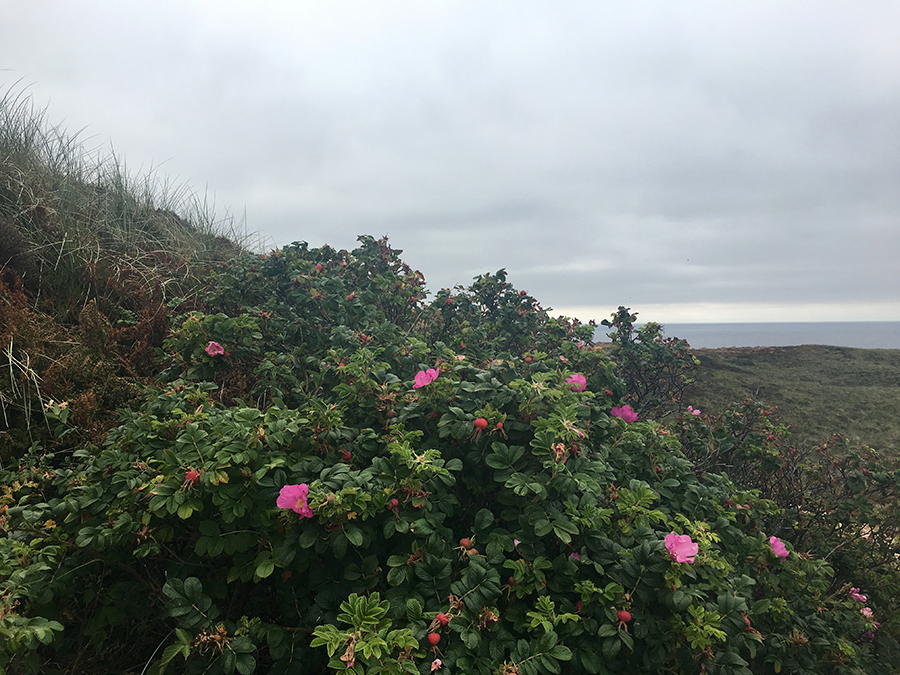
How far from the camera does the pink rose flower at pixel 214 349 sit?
2842mm

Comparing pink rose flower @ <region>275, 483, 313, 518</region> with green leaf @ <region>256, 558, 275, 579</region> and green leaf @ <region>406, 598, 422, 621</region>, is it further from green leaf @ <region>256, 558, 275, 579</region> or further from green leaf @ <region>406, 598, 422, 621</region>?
green leaf @ <region>406, 598, 422, 621</region>

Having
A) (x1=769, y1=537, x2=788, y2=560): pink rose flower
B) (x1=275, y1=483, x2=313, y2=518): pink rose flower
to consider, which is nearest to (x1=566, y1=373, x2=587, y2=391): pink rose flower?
(x1=769, y1=537, x2=788, y2=560): pink rose flower

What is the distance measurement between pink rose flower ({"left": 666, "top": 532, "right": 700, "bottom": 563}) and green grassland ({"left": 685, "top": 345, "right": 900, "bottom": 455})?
13.2 feet

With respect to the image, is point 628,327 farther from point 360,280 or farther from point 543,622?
point 543,622

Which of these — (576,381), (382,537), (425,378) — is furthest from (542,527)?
(576,381)

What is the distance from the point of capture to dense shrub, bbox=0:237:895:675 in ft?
4.95

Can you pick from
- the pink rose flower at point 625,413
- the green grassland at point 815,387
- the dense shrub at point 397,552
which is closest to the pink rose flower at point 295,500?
the dense shrub at point 397,552

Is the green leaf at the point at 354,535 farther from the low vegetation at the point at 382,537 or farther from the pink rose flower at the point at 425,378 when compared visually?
the pink rose flower at the point at 425,378

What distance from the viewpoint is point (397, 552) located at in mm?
1747

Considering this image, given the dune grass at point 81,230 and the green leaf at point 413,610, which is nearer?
the green leaf at point 413,610

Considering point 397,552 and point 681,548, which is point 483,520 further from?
point 681,548

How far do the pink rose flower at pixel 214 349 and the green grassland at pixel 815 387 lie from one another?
5255 mm

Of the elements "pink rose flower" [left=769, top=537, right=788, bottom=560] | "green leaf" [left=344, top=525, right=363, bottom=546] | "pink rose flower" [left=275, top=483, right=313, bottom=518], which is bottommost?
"pink rose flower" [left=769, top=537, right=788, bottom=560]

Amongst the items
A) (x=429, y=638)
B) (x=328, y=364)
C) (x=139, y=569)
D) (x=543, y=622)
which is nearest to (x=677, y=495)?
(x=543, y=622)
